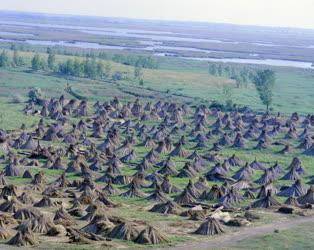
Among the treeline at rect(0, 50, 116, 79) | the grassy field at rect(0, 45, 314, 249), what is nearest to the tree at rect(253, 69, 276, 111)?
the grassy field at rect(0, 45, 314, 249)

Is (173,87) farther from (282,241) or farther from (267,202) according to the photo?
(282,241)

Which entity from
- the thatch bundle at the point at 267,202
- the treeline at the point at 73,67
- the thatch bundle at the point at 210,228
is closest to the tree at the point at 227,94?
the treeline at the point at 73,67

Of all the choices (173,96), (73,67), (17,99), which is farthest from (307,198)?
(73,67)

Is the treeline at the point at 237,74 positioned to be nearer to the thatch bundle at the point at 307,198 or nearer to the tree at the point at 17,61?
the tree at the point at 17,61

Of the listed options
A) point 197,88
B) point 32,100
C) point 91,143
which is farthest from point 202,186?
point 197,88

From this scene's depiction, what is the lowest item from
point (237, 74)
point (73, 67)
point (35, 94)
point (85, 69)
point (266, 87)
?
point (237, 74)

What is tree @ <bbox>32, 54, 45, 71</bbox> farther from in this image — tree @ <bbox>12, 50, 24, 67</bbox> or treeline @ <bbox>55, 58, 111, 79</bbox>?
tree @ <bbox>12, 50, 24, 67</bbox>

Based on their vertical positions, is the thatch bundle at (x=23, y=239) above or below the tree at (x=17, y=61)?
above

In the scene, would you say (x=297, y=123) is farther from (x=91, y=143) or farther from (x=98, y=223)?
(x=98, y=223)
